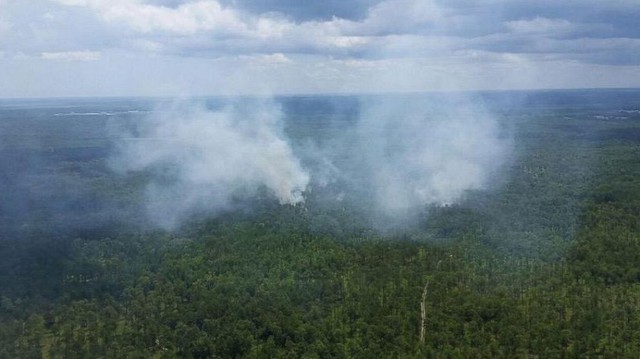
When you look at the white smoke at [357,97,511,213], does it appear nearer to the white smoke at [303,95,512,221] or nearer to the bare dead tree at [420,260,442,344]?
the white smoke at [303,95,512,221]

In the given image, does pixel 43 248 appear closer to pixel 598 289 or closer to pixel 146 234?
pixel 146 234

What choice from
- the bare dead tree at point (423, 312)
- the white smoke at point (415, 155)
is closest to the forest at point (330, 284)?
the bare dead tree at point (423, 312)

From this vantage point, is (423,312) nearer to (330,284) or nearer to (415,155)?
(330,284)

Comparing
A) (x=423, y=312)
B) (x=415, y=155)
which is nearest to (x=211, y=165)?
(x=415, y=155)

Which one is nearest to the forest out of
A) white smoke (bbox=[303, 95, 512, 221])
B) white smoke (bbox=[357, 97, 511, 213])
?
white smoke (bbox=[303, 95, 512, 221])

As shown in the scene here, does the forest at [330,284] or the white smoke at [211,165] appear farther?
the white smoke at [211,165]

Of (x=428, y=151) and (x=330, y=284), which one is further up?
(x=428, y=151)

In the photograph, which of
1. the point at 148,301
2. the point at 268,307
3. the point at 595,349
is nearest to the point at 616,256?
the point at 595,349

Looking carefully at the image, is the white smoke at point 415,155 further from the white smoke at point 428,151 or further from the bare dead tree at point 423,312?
the bare dead tree at point 423,312
